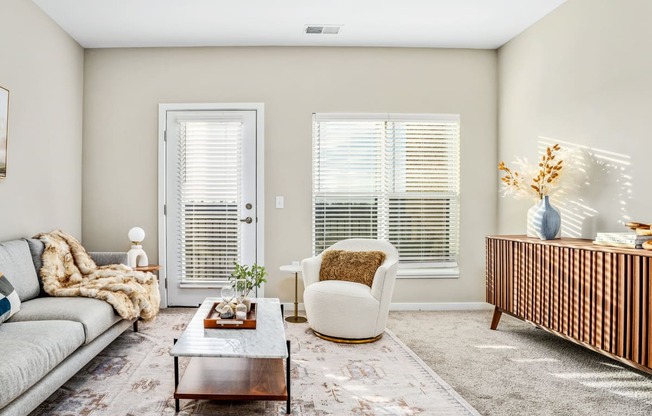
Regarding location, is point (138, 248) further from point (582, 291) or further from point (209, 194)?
point (582, 291)

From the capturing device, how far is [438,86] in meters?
4.75

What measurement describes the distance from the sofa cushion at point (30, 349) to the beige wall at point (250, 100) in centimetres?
227

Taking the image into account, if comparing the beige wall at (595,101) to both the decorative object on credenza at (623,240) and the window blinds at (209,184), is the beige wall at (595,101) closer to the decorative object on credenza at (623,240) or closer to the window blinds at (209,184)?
the decorative object on credenza at (623,240)

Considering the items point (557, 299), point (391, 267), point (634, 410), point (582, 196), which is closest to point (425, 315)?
point (391, 267)

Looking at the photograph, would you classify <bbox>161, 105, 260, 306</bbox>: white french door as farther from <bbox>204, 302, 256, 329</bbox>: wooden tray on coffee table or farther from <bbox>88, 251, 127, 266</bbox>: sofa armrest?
<bbox>204, 302, 256, 329</bbox>: wooden tray on coffee table

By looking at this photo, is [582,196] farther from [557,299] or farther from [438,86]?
[438,86]

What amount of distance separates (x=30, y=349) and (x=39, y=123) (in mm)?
2506

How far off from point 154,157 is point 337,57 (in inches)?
88.6

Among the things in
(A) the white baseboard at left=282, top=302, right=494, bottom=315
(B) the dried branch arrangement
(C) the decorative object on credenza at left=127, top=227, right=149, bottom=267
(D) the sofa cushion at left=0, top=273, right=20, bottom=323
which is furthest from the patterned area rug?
(B) the dried branch arrangement

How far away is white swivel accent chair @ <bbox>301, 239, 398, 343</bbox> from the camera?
11.5 feet

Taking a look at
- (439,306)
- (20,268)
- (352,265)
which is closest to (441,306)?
(439,306)

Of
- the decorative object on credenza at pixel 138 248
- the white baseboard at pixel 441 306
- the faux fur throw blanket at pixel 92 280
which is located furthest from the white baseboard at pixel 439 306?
the faux fur throw blanket at pixel 92 280

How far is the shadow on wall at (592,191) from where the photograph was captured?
3.12 metres

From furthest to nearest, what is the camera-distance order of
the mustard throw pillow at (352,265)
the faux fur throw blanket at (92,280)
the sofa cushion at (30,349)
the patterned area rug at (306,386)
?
the mustard throw pillow at (352,265) → the faux fur throw blanket at (92,280) → the patterned area rug at (306,386) → the sofa cushion at (30,349)
